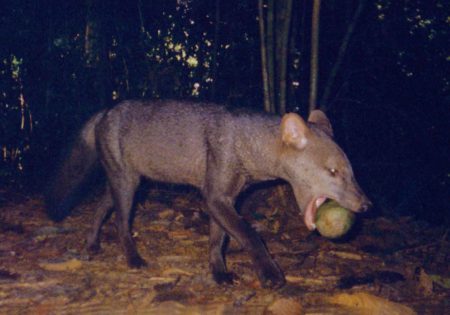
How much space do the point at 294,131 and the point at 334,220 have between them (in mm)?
866

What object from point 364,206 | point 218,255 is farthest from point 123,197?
point 364,206

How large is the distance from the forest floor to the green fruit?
46cm

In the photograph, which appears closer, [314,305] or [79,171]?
[314,305]

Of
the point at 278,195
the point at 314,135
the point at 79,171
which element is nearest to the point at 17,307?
the point at 79,171

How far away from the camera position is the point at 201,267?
15.2 ft

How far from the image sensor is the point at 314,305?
152 inches

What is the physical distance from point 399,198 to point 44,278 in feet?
17.2

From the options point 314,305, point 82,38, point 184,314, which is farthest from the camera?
point 82,38

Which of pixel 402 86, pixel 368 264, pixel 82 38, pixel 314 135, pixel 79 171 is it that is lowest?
pixel 368 264

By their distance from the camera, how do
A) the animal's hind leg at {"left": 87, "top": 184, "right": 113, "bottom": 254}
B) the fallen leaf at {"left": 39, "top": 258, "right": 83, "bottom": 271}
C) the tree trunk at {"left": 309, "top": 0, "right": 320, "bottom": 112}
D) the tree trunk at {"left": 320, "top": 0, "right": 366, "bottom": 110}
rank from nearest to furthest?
the fallen leaf at {"left": 39, "top": 258, "right": 83, "bottom": 271} → the animal's hind leg at {"left": 87, "top": 184, "right": 113, "bottom": 254} → the tree trunk at {"left": 309, "top": 0, "right": 320, "bottom": 112} → the tree trunk at {"left": 320, "top": 0, "right": 366, "bottom": 110}

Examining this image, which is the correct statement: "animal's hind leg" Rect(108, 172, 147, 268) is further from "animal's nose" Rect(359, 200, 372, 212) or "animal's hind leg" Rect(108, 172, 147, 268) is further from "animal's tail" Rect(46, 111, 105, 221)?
"animal's nose" Rect(359, 200, 372, 212)

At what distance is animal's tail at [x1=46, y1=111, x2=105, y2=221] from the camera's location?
5.37 meters

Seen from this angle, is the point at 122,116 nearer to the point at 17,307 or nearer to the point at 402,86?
the point at 17,307

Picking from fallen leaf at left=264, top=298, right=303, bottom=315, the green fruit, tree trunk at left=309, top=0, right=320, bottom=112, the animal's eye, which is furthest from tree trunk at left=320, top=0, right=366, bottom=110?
fallen leaf at left=264, top=298, right=303, bottom=315
